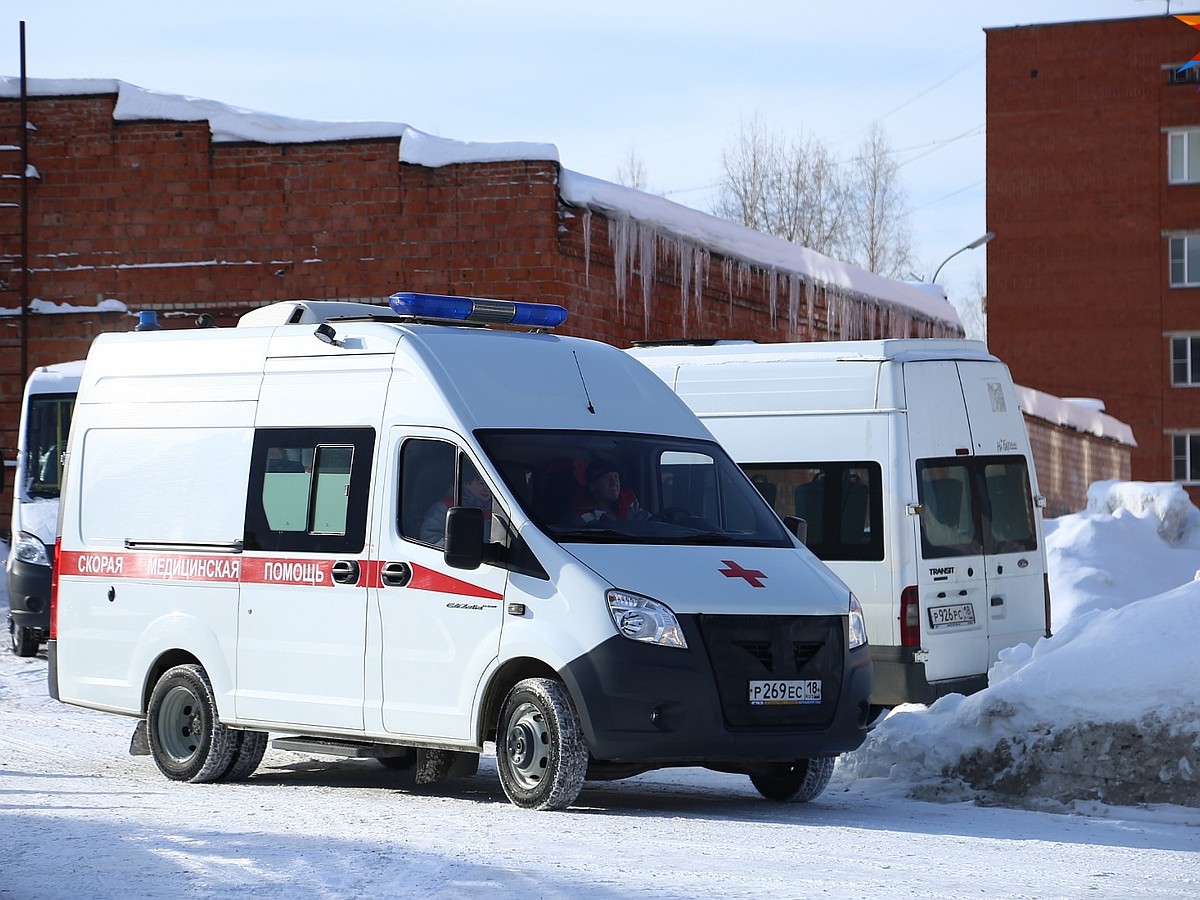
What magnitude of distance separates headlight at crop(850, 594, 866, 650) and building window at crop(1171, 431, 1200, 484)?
51.3 metres

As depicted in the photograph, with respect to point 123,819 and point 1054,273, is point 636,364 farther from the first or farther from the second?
point 1054,273

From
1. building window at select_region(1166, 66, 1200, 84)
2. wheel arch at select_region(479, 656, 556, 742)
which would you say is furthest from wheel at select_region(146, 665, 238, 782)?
building window at select_region(1166, 66, 1200, 84)

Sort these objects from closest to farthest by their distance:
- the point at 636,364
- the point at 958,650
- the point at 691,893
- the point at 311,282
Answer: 1. the point at 691,893
2. the point at 636,364
3. the point at 958,650
4. the point at 311,282

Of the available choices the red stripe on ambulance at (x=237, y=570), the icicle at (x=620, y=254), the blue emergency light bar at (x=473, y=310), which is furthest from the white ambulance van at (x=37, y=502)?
the blue emergency light bar at (x=473, y=310)

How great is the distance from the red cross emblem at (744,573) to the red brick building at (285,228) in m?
11.8

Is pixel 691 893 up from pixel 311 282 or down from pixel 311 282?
down

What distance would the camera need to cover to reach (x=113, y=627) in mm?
10586

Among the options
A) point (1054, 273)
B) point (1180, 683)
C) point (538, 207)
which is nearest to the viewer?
point (1180, 683)

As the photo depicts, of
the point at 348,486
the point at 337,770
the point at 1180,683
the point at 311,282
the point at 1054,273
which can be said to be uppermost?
the point at 1054,273

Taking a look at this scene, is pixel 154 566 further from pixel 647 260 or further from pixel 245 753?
pixel 647 260

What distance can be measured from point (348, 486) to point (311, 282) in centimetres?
1241

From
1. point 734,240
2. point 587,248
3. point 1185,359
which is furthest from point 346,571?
point 1185,359

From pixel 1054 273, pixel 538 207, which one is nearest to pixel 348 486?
pixel 538 207

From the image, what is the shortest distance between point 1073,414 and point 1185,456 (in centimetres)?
1645
